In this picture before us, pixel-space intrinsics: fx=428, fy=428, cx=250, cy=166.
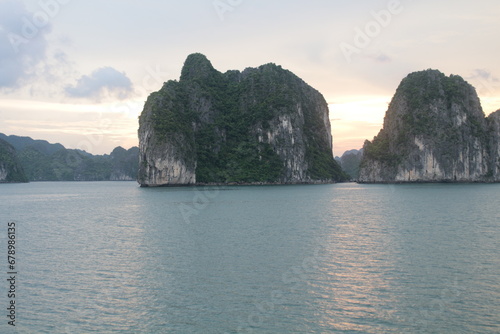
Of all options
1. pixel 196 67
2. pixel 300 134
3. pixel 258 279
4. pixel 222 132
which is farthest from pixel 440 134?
pixel 258 279

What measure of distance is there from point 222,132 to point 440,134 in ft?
283

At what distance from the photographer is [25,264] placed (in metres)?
28.2

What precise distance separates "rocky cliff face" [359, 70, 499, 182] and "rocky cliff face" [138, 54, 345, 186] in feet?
128

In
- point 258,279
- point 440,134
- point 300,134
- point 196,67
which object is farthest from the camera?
point 196,67

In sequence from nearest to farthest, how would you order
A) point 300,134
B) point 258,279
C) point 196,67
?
point 258,279 < point 300,134 < point 196,67

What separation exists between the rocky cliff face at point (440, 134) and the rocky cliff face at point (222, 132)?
3893 cm

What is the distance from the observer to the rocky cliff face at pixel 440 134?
166 metres

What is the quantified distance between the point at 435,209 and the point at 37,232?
52380 mm

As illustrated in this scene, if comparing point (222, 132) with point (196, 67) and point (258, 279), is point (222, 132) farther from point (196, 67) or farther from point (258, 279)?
point (258, 279)

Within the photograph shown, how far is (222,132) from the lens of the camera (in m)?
178

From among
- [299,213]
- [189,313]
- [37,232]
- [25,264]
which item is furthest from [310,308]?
[299,213]

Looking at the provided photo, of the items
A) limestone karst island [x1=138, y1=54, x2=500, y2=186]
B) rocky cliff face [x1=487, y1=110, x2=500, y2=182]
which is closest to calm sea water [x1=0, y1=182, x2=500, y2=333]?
limestone karst island [x1=138, y1=54, x2=500, y2=186]

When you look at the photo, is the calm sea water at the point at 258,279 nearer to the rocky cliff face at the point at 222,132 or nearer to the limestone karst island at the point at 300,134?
Answer: the rocky cliff face at the point at 222,132

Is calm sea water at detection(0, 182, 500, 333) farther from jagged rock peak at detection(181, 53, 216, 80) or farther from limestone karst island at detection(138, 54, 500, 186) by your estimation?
jagged rock peak at detection(181, 53, 216, 80)
